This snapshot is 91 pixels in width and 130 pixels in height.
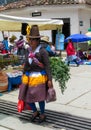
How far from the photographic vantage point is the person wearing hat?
19.2 ft

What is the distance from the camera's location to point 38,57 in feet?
19.4

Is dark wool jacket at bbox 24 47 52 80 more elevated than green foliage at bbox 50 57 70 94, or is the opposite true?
dark wool jacket at bbox 24 47 52 80

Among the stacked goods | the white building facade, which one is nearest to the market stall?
the stacked goods

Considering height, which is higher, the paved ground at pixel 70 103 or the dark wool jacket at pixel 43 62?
the dark wool jacket at pixel 43 62

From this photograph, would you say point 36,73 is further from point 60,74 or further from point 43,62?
point 60,74

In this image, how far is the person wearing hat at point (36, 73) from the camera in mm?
5867

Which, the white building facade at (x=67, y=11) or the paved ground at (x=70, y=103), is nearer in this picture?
the paved ground at (x=70, y=103)

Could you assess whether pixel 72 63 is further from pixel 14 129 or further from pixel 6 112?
pixel 14 129

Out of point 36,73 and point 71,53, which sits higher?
point 36,73

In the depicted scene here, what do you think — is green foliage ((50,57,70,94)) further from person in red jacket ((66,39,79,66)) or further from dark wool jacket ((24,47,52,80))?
person in red jacket ((66,39,79,66))

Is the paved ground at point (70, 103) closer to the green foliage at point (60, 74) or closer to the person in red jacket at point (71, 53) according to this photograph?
the green foliage at point (60, 74)

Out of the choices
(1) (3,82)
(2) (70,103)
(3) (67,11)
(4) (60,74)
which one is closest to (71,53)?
(1) (3,82)

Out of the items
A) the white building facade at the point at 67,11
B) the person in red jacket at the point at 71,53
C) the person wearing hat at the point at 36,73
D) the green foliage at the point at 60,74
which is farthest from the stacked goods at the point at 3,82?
the white building facade at the point at 67,11

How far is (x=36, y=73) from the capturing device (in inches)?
233
